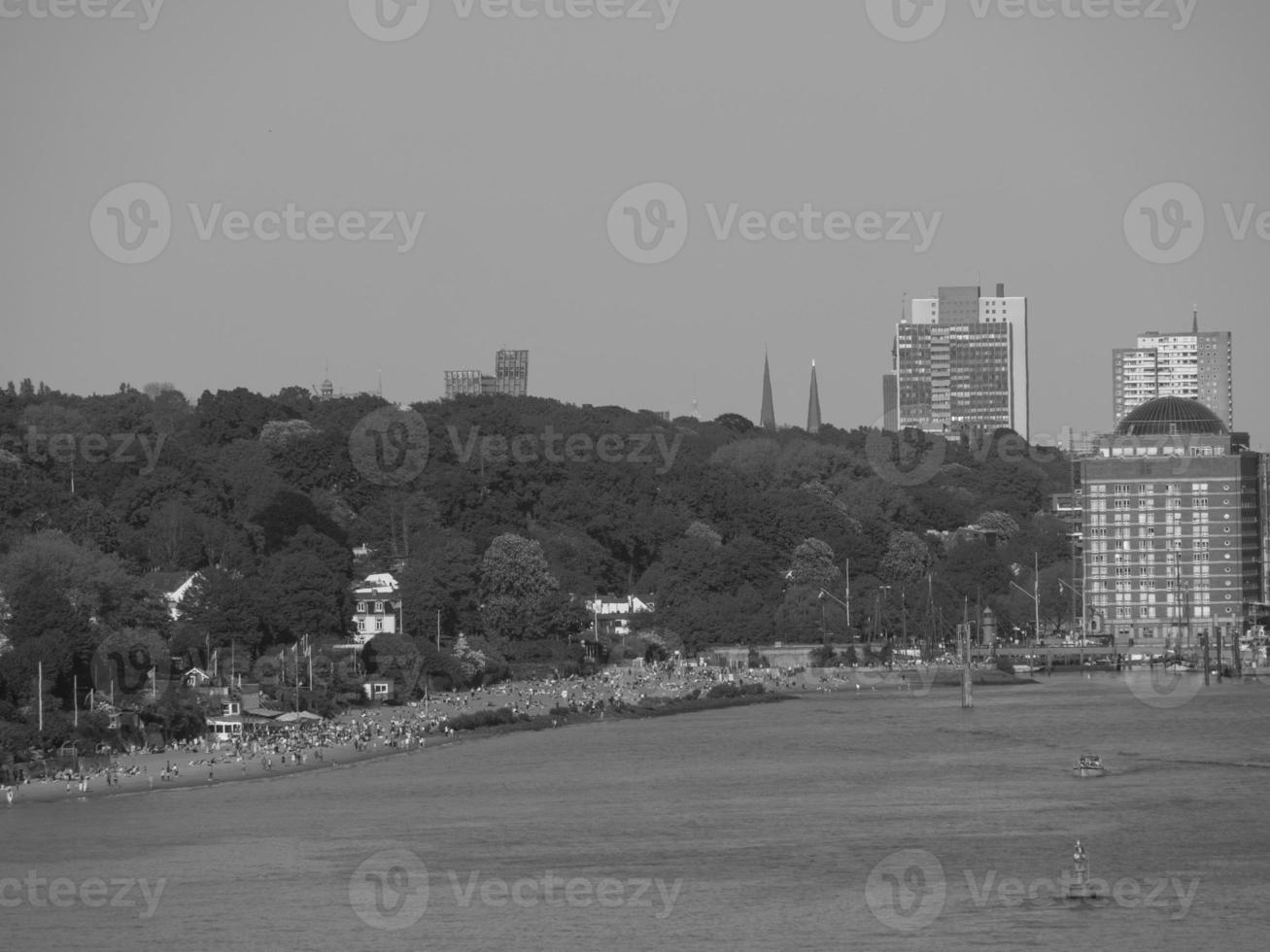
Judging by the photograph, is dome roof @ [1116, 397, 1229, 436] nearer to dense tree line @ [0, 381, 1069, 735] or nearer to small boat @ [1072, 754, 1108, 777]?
dense tree line @ [0, 381, 1069, 735]

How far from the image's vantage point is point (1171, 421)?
142375 millimetres

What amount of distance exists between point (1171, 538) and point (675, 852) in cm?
8490

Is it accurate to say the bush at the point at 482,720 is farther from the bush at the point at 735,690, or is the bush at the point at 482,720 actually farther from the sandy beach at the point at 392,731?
the bush at the point at 735,690

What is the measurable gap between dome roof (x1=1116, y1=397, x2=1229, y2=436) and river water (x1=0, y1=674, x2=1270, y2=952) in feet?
201

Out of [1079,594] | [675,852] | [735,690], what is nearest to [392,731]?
[735,690]

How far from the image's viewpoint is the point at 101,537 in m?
120

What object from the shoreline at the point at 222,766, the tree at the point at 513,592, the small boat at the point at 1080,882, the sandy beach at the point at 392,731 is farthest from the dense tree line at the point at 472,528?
the small boat at the point at 1080,882

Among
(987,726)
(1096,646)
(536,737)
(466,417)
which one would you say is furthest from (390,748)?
(466,417)

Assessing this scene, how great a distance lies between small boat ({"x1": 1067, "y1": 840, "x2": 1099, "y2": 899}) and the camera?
154ft

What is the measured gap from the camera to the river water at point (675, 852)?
45.0m

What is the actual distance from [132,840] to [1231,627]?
92.8 meters

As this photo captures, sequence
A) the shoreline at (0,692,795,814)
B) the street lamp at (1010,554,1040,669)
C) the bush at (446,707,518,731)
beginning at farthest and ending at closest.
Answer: the street lamp at (1010,554,1040,669) → the bush at (446,707,518,731) → the shoreline at (0,692,795,814)

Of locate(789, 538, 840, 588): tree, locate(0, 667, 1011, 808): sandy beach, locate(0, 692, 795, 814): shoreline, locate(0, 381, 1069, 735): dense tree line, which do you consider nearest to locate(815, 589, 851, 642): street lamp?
locate(0, 381, 1069, 735): dense tree line

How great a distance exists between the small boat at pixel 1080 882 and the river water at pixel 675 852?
0.59 metres
